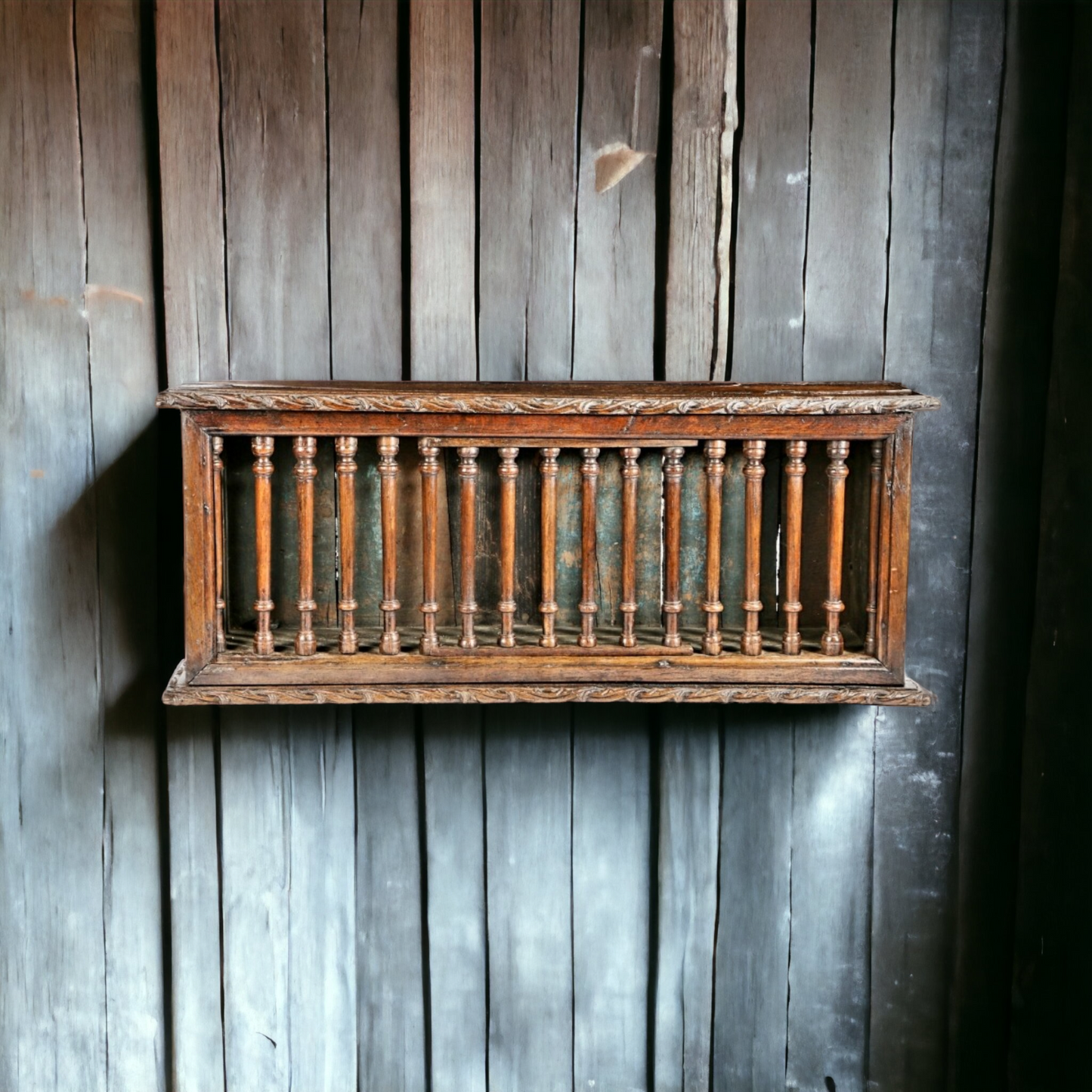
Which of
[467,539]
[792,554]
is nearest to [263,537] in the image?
[467,539]

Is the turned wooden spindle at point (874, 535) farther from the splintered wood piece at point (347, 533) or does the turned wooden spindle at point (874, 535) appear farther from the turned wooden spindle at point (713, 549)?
the splintered wood piece at point (347, 533)

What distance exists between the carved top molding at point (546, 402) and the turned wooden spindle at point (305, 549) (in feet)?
0.24

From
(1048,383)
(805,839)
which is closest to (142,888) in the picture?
(805,839)

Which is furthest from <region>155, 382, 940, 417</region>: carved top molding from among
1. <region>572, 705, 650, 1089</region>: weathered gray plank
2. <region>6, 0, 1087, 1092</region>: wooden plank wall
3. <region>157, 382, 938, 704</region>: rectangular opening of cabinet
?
<region>572, 705, 650, 1089</region>: weathered gray plank

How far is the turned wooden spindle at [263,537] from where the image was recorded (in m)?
1.27

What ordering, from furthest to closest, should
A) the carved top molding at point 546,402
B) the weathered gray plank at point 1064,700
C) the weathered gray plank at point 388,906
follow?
the weathered gray plank at point 388,906 → the weathered gray plank at point 1064,700 → the carved top molding at point 546,402

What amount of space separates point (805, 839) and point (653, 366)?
80 cm

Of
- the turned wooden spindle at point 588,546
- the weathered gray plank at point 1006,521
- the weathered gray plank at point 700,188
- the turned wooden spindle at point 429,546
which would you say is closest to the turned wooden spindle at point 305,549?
the turned wooden spindle at point 429,546

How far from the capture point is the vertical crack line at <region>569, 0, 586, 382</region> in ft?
4.84

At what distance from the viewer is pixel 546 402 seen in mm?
1264

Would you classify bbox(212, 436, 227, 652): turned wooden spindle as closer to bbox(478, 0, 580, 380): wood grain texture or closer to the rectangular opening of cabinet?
the rectangular opening of cabinet

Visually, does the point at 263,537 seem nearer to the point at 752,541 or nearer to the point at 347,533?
the point at 347,533

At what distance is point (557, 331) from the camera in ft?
4.94

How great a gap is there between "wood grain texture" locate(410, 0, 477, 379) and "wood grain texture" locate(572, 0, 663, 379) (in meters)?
0.17
